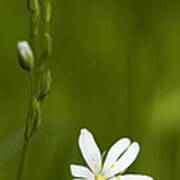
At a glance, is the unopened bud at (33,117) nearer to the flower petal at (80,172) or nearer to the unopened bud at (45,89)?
the unopened bud at (45,89)

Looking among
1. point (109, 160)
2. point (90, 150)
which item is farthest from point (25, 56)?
point (109, 160)

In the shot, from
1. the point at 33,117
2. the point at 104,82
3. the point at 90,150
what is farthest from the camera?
the point at 104,82

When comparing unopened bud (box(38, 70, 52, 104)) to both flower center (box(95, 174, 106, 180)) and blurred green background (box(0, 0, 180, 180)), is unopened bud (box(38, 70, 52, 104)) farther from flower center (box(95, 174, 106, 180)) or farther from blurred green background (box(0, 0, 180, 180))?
blurred green background (box(0, 0, 180, 180))

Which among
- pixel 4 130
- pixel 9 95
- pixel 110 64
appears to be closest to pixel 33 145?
pixel 4 130

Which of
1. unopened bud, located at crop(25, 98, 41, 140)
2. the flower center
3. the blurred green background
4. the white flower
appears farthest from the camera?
the blurred green background

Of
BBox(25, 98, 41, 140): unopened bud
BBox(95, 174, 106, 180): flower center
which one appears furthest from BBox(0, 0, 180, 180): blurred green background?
BBox(25, 98, 41, 140): unopened bud

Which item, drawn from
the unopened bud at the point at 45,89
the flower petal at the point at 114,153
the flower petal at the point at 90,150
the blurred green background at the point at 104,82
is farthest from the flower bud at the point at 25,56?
the blurred green background at the point at 104,82

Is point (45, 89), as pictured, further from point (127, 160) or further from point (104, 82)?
point (104, 82)

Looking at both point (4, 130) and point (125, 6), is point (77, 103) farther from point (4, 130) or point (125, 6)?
point (125, 6)
